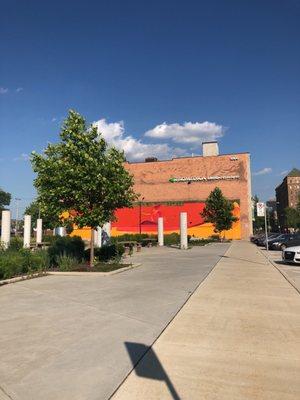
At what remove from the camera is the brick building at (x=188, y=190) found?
247 feet

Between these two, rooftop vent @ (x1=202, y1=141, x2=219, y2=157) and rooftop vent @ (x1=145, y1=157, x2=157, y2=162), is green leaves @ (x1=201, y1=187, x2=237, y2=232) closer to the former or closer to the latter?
rooftop vent @ (x1=202, y1=141, x2=219, y2=157)

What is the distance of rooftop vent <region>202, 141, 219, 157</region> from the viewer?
87.6 m

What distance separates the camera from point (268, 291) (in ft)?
37.2

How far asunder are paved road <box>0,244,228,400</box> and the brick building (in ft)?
197

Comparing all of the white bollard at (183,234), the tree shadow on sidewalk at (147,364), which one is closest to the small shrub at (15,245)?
the tree shadow on sidewalk at (147,364)

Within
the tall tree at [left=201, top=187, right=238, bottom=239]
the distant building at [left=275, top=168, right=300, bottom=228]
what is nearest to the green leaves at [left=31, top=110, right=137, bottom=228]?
the tall tree at [left=201, top=187, right=238, bottom=239]

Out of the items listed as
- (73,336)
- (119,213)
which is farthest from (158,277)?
(119,213)

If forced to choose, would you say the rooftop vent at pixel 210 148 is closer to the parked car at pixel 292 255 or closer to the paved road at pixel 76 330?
the parked car at pixel 292 255

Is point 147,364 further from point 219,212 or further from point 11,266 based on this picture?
point 219,212

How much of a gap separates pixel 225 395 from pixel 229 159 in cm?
7756

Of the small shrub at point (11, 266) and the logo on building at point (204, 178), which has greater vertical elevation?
the logo on building at point (204, 178)

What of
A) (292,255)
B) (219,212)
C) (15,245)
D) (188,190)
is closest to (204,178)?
(188,190)

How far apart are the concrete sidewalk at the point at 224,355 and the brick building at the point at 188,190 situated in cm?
6290

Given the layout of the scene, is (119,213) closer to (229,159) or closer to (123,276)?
(229,159)
